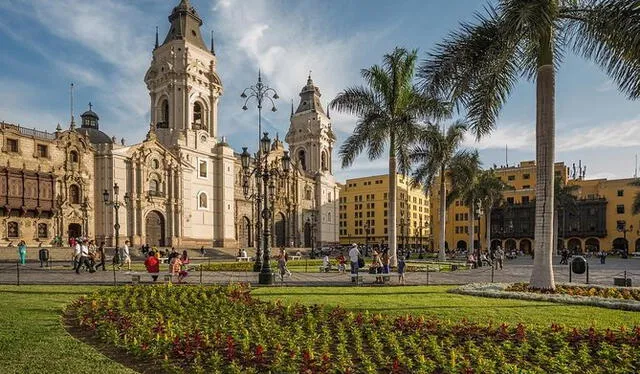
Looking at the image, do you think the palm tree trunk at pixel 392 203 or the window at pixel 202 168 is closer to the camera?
the palm tree trunk at pixel 392 203

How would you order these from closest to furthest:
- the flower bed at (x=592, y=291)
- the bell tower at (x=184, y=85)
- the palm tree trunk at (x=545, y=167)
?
the flower bed at (x=592, y=291), the palm tree trunk at (x=545, y=167), the bell tower at (x=184, y=85)

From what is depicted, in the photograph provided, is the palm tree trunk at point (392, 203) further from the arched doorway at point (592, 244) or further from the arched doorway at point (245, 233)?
the arched doorway at point (592, 244)

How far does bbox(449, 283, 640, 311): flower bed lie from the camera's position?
11.4 metres

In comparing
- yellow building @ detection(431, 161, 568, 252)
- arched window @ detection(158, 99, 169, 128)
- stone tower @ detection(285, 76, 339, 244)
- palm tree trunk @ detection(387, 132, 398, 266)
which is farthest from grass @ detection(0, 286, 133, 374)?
yellow building @ detection(431, 161, 568, 252)

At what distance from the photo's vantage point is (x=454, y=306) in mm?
11328

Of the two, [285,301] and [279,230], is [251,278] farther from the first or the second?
[279,230]

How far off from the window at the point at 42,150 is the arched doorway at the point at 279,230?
31.7 meters

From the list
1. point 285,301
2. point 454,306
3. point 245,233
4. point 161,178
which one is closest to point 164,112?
point 161,178

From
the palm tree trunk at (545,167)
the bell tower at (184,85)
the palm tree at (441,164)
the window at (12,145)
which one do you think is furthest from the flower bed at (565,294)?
the bell tower at (184,85)

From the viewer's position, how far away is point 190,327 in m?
8.61

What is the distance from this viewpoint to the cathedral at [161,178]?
36.3m

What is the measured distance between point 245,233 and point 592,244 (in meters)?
53.3

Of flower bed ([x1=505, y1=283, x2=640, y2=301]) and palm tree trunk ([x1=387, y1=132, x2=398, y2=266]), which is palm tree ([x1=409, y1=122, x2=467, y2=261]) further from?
flower bed ([x1=505, y1=283, x2=640, y2=301])

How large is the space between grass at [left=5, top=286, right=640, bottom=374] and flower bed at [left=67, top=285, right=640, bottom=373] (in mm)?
638
